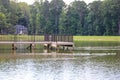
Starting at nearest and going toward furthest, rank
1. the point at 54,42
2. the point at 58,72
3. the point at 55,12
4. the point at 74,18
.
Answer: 1. the point at 58,72
2. the point at 54,42
3. the point at 74,18
4. the point at 55,12

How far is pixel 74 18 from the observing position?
113 metres

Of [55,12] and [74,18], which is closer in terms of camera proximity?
[74,18]

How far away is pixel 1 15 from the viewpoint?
85.2 metres

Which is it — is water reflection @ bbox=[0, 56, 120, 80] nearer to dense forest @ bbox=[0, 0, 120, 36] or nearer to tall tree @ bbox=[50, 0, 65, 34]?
dense forest @ bbox=[0, 0, 120, 36]

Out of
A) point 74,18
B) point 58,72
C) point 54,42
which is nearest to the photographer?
point 58,72

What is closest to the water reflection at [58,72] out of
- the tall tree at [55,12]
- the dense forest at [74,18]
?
the dense forest at [74,18]

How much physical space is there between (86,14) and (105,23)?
27.4ft

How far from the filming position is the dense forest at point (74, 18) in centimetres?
10856

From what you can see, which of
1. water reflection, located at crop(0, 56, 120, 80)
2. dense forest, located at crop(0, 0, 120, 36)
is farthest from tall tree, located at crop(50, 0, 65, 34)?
water reflection, located at crop(0, 56, 120, 80)

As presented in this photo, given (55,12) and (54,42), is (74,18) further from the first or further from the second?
(54,42)

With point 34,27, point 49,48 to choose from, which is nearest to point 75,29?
point 34,27

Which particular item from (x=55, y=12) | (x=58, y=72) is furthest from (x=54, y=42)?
(x=55, y=12)

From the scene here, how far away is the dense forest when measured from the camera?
10856 cm

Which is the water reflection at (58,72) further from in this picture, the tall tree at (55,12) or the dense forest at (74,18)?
the tall tree at (55,12)
